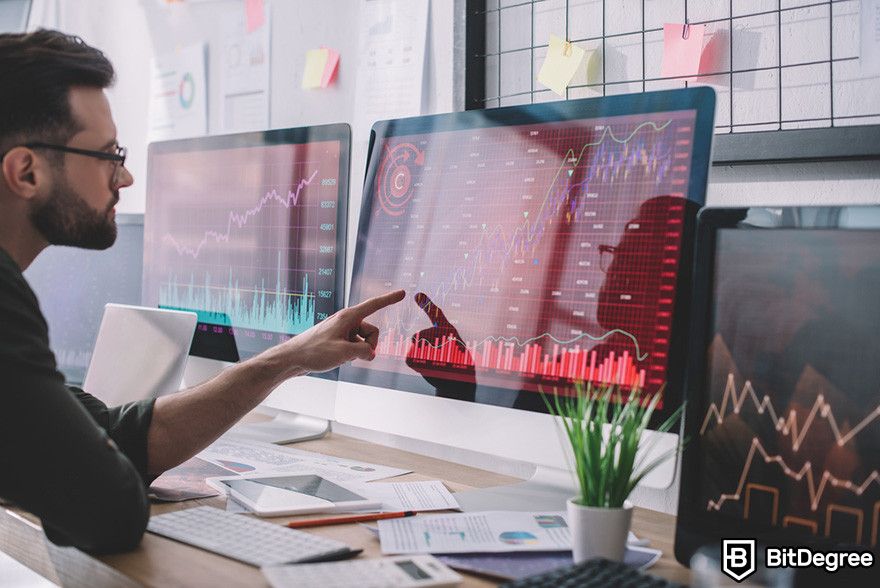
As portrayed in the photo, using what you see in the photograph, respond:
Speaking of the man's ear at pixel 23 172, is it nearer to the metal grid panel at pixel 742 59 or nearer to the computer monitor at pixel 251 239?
the computer monitor at pixel 251 239

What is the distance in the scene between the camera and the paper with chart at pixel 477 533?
0.90 m

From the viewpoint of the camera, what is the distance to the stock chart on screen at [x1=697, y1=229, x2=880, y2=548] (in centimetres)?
78

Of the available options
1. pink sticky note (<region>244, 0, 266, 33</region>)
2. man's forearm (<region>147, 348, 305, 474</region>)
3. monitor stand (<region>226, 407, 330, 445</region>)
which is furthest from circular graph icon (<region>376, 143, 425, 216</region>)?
pink sticky note (<region>244, 0, 266, 33</region>)

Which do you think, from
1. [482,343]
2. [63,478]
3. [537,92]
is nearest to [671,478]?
[482,343]

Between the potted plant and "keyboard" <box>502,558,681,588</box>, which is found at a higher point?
the potted plant

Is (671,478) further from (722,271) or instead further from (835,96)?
(835,96)

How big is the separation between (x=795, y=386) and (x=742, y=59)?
58 cm

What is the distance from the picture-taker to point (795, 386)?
2.68 ft

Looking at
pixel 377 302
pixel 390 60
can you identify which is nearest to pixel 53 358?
pixel 377 302

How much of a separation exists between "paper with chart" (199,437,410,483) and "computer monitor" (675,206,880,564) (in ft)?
1.76

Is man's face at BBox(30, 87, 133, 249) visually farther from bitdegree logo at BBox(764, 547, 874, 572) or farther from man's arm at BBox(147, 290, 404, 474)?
bitdegree logo at BBox(764, 547, 874, 572)

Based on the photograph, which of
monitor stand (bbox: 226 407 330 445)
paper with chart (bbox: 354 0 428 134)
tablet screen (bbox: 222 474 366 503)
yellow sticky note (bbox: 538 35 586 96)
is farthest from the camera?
paper with chart (bbox: 354 0 428 134)

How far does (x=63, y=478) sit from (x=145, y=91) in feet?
6.05

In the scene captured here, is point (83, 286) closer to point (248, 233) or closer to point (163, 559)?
point (248, 233)
